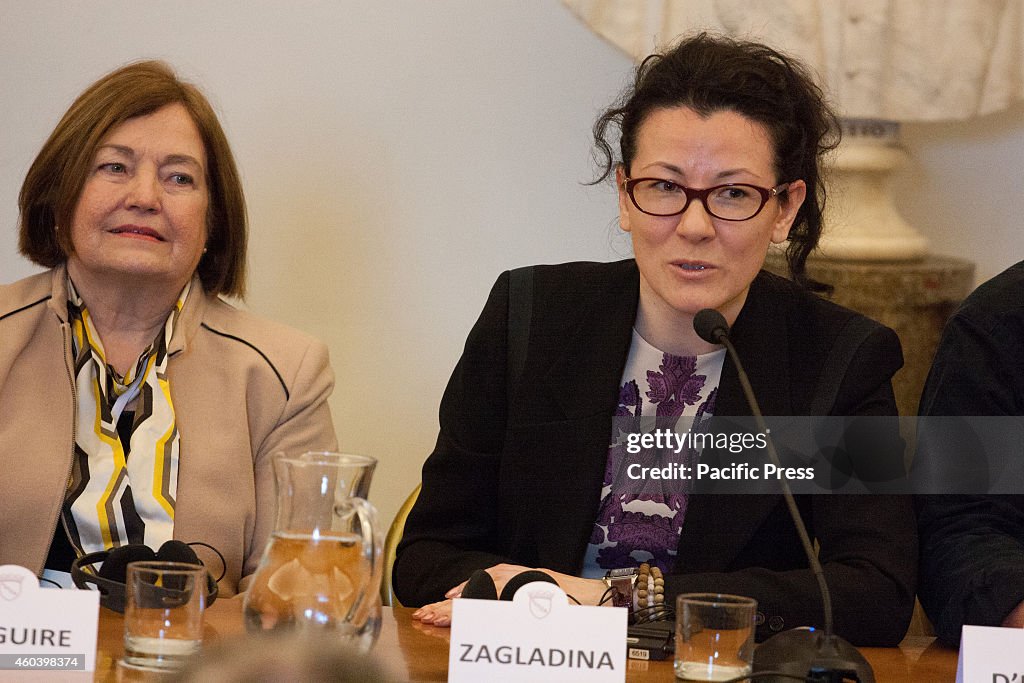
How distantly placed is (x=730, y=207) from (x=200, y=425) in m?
0.83

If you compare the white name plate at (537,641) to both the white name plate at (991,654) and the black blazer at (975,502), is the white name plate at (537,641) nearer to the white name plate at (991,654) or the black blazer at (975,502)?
the white name plate at (991,654)

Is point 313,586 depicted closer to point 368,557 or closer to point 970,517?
point 368,557

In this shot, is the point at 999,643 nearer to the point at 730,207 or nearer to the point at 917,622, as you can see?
the point at 730,207

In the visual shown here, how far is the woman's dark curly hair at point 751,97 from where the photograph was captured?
1731mm

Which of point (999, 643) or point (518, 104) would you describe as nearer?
point (999, 643)

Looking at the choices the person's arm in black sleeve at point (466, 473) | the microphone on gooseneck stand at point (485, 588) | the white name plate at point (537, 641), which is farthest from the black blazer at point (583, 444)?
the white name plate at point (537, 641)

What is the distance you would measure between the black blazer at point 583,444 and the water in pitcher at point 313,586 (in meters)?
0.54

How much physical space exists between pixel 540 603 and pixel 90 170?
1.17 m

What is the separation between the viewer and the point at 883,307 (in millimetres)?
2314

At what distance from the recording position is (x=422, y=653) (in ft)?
4.06

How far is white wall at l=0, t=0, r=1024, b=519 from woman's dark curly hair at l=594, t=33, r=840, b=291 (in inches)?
34.1

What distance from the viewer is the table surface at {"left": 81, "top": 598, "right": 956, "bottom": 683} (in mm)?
1150

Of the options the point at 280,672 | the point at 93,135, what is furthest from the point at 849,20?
the point at 280,672

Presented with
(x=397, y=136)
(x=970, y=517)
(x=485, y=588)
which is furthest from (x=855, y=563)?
(x=397, y=136)
